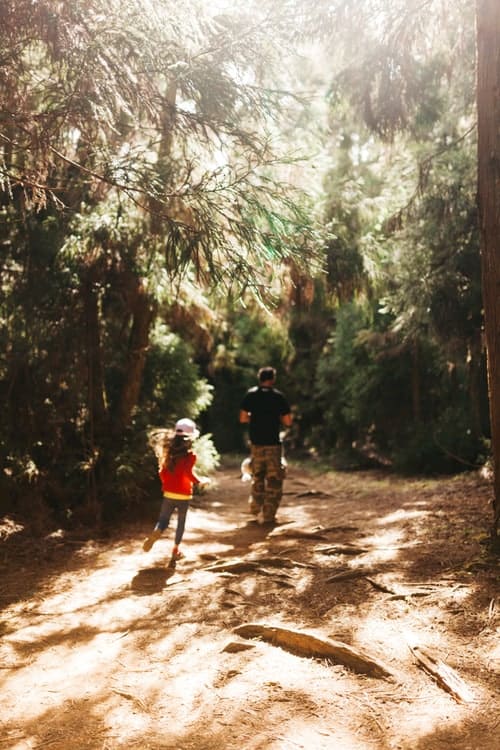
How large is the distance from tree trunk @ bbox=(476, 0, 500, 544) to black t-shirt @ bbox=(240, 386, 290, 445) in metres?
3.21

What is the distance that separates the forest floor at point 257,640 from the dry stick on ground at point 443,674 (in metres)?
0.01

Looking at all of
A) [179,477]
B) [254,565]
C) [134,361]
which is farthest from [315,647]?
[134,361]

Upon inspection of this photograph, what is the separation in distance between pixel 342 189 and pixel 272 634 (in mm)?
8317

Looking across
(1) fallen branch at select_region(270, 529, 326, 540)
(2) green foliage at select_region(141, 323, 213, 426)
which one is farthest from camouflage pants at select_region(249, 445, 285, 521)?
(2) green foliage at select_region(141, 323, 213, 426)

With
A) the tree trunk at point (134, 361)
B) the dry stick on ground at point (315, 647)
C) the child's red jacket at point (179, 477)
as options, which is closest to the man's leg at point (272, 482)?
the child's red jacket at point (179, 477)

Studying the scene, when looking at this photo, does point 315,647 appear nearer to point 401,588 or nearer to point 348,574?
point 401,588

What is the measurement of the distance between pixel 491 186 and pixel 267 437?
4560 mm

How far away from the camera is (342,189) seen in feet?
34.3

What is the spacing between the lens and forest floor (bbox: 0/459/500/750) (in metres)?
3.32

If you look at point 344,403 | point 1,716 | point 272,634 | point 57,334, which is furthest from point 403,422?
point 1,716

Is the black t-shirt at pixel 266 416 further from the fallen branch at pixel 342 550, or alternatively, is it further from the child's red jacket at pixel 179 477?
the fallen branch at pixel 342 550

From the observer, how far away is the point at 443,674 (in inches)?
148

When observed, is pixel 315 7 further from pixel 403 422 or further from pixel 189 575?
pixel 403 422

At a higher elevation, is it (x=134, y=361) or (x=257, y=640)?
(x=134, y=361)
